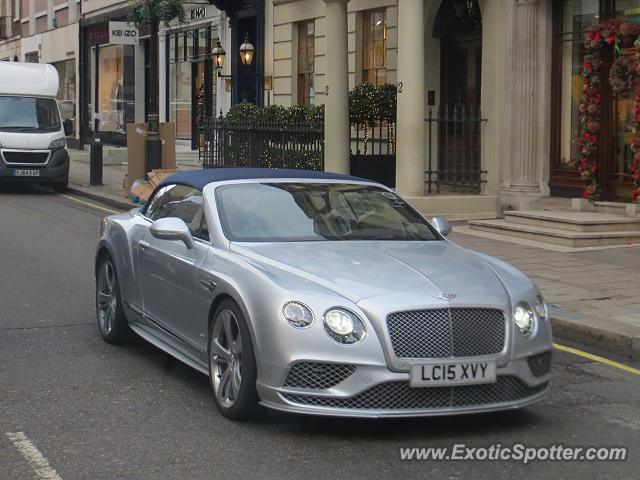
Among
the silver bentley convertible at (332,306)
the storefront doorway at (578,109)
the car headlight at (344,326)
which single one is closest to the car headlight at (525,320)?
the silver bentley convertible at (332,306)

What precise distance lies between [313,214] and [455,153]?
465 inches

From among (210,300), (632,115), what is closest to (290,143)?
(632,115)

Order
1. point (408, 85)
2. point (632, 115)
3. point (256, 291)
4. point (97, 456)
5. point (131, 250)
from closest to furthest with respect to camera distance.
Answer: point (97, 456)
point (256, 291)
point (131, 250)
point (632, 115)
point (408, 85)

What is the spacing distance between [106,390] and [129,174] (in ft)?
49.4

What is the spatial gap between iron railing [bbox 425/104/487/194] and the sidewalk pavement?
2617 mm

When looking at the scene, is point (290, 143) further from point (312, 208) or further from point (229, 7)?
point (312, 208)

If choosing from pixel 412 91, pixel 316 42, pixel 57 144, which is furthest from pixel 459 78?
pixel 57 144

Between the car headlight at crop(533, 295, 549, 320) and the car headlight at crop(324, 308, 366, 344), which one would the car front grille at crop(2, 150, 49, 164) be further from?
the car headlight at crop(324, 308, 366, 344)

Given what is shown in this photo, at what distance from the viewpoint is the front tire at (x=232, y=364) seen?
5852 mm

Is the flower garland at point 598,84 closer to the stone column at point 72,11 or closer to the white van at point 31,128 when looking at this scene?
the white van at point 31,128

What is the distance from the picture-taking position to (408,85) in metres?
17.5

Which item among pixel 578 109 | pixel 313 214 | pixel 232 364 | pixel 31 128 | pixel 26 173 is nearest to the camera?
pixel 232 364

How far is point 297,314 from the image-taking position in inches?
222

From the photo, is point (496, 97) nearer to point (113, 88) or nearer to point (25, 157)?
point (25, 157)
